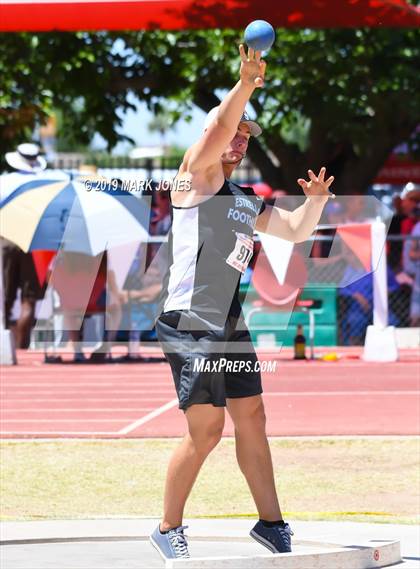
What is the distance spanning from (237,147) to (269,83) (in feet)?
46.6

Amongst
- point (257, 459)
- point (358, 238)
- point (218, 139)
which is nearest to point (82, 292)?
point (358, 238)

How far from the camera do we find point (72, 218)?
49.4 feet

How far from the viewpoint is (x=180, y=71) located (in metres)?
21.0

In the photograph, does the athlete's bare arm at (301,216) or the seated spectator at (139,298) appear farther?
the seated spectator at (139,298)

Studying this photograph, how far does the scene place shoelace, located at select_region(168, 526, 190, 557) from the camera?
5.94m

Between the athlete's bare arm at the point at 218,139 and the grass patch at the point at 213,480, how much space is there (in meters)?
2.70

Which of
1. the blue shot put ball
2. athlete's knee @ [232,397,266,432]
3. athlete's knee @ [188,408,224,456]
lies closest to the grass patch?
athlete's knee @ [232,397,266,432]

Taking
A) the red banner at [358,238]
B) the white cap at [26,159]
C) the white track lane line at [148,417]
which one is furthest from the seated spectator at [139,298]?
the white track lane line at [148,417]

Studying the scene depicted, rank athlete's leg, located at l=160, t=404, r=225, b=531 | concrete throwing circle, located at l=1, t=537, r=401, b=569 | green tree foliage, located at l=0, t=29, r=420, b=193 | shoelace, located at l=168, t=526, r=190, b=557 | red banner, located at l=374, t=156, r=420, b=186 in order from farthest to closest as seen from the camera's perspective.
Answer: red banner, located at l=374, t=156, r=420, b=186, green tree foliage, located at l=0, t=29, r=420, b=193, shoelace, located at l=168, t=526, r=190, b=557, athlete's leg, located at l=160, t=404, r=225, b=531, concrete throwing circle, located at l=1, t=537, r=401, b=569

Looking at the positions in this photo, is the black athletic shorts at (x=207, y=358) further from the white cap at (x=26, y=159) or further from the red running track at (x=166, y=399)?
the white cap at (x=26, y=159)

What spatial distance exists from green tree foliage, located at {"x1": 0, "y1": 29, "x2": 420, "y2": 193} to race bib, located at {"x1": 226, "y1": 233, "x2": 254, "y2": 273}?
13.8 m

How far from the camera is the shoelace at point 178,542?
5.94 meters

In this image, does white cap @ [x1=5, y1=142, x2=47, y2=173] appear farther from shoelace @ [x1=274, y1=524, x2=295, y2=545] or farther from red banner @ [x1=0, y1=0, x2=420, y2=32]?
shoelace @ [x1=274, y1=524, x2=295, y2=545]

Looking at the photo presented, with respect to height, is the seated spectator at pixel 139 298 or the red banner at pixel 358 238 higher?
the red banner at pixel 358 238
